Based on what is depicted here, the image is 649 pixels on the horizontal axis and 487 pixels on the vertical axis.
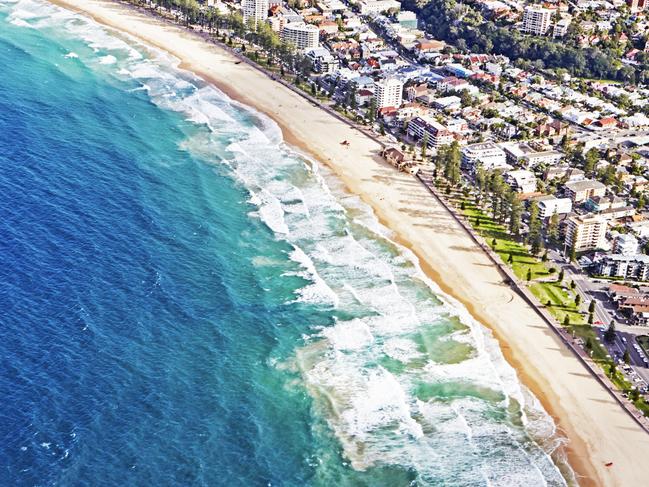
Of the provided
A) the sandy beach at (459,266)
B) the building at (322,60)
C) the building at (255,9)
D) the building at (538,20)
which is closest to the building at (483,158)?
the sandy beach at (459,266)

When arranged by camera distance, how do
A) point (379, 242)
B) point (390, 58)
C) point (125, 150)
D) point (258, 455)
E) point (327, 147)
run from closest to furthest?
1. point (258, 455)
2. point (379, 242)
3. point (125, 150)
4. point (327, 147)
5. point (390, 58)

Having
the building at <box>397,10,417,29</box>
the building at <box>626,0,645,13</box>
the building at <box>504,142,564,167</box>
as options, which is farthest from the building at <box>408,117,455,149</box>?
the building at <box>626,0,645,13</box>

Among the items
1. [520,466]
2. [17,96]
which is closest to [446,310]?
[520,466]

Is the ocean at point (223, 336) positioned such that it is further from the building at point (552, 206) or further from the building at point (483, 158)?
the building at point (552, 206)

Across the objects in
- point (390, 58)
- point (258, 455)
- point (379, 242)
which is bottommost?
point (258, 455)

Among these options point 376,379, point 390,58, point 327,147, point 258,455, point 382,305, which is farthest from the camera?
point 390,58

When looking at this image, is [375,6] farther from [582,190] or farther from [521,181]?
[582,190]

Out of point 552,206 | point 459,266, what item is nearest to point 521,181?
point 552,206

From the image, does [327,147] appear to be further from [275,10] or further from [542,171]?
[275,10]
